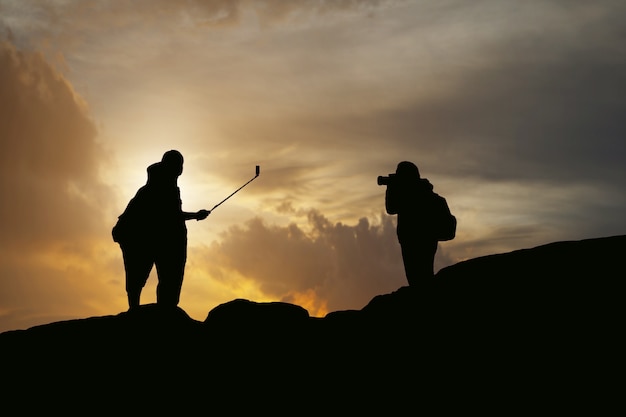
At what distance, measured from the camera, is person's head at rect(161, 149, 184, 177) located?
15.3 m

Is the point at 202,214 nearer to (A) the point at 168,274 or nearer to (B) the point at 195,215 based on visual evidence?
(B) the point at 195,215

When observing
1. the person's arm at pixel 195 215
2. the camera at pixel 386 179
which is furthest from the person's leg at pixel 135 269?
the camera at pixel 386 179

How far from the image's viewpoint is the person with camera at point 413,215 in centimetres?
1431

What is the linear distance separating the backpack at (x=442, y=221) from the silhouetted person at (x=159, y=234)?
17.0ft

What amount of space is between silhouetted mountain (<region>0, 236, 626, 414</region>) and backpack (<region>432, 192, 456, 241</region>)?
845 millimetres

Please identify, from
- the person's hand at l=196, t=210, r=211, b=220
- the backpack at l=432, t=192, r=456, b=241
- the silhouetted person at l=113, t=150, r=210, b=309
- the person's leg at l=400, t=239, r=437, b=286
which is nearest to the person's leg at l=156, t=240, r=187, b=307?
the silhouetted person at l=113, t=150, r=210, b=309

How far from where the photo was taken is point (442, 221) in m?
14.3

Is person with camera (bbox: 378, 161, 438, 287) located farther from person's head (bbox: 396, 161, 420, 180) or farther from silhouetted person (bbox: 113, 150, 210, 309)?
silhouetted person (bbox: 113, 150, 210, 309)

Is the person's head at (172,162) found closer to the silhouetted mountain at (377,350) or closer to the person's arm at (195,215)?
the person's arm at (195,215)

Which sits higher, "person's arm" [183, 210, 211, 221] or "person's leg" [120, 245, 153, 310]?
"person's arm" [183, 210, 211, 221]

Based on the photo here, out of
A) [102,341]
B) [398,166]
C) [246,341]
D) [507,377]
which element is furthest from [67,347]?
[507,377]

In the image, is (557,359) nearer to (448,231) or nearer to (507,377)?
(507,377)

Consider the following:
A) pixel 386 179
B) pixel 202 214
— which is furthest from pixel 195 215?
pixel 386 179

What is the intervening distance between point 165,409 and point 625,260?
9640 mm
